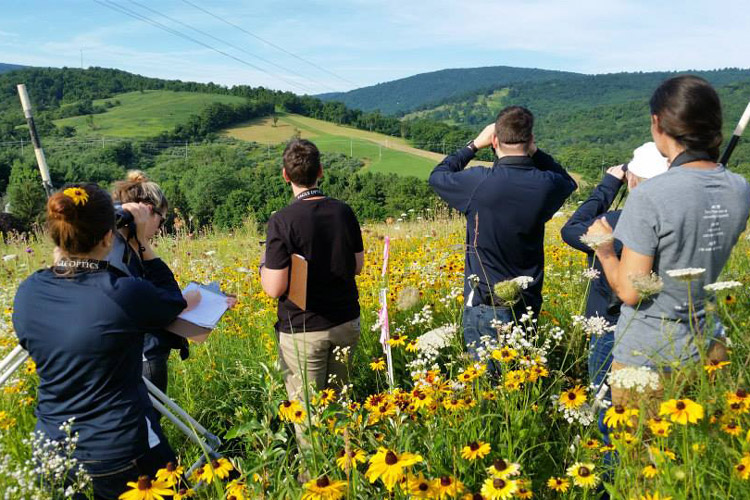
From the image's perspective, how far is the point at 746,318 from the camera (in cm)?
291

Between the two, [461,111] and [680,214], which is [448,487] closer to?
[680,214]

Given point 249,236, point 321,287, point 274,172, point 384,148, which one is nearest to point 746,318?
point 321,287

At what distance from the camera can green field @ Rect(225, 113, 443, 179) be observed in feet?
222

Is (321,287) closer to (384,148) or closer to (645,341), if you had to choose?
(645,341)

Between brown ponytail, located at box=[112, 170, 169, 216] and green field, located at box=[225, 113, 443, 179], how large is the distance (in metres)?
57.4

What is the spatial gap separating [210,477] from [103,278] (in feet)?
2.65

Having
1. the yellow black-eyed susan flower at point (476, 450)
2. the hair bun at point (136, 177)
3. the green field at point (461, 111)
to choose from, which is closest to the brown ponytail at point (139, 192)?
the hair bun at point (136, 177)

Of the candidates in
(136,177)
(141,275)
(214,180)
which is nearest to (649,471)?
(141,275)

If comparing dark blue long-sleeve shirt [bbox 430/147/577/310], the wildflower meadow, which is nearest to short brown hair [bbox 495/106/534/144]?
dark blue long-sleeve shirt [bbox 430/147/577/310]

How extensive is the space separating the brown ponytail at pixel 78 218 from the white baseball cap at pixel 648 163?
223cm

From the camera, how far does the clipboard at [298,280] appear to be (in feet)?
8.82

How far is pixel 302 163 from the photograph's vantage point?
2.77 metres

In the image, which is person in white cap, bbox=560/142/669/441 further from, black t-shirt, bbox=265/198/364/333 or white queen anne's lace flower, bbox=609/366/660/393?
black t-shirt, bbox=265/198/364/333

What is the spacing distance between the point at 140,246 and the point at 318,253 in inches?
34.9
